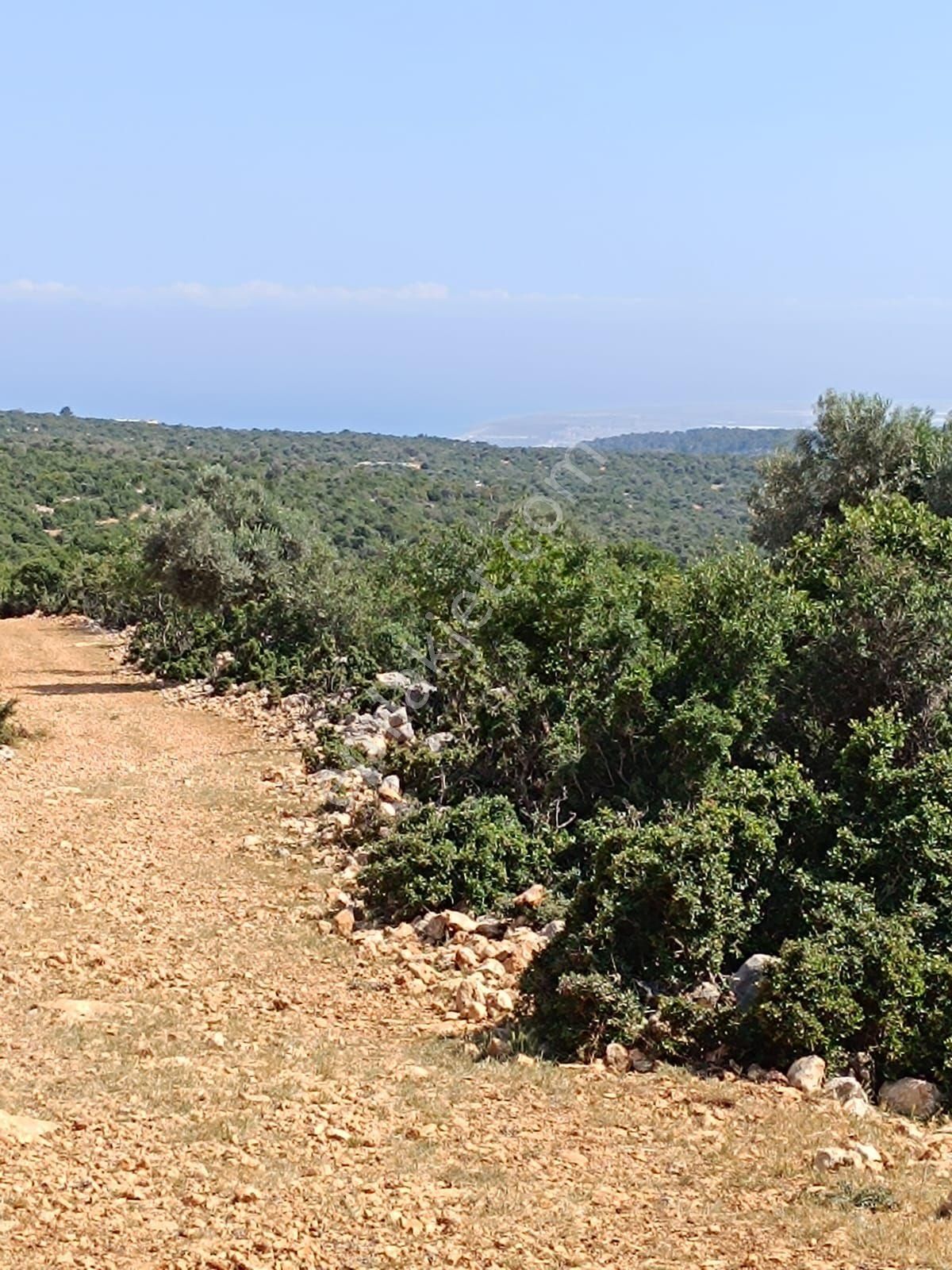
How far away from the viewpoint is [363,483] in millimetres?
59094

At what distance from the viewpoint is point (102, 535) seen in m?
42.5

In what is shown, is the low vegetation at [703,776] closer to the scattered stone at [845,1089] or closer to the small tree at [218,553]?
the scattered stone at [845,1089]

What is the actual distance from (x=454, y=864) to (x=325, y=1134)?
3871mm

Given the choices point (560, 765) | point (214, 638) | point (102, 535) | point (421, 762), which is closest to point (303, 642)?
point (214, 638)

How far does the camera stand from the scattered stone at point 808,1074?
614 cm

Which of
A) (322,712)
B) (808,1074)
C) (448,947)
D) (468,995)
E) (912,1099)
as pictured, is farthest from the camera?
(322,712)

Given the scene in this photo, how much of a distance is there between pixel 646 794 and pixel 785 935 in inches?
89.3

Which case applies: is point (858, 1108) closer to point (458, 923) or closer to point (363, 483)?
point (458, 923)

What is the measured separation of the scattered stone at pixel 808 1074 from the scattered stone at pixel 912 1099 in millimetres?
315

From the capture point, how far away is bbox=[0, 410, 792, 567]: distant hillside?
149ft

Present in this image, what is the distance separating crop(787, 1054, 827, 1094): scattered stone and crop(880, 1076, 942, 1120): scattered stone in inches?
12.4

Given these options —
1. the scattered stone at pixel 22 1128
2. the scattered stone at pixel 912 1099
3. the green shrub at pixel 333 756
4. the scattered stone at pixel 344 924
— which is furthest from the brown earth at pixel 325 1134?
the green shrub at pixel 333 756

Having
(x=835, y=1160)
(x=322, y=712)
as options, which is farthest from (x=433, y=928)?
(x=322, y=712)

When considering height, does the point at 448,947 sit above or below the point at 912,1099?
below
